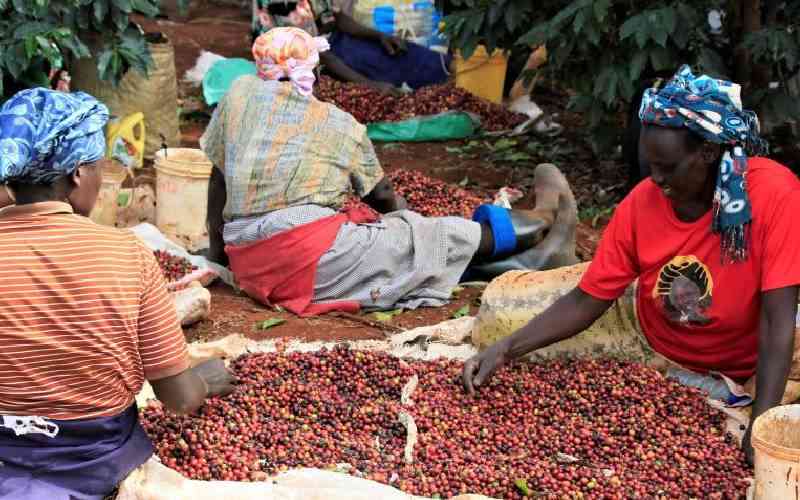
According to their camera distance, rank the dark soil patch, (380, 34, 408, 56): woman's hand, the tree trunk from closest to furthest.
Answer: the dark soil patch < the tree trunk < (380, 34, 408, 56): woman's hand

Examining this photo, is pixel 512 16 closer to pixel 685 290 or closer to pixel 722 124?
pixel 685 290

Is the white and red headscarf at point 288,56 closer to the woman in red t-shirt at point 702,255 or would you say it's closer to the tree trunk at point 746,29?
the woman in red t-shirt at point 702,255

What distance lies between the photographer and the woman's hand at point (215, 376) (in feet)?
9.65

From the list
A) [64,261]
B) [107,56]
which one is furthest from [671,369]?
[107,56]

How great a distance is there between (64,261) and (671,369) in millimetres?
1854

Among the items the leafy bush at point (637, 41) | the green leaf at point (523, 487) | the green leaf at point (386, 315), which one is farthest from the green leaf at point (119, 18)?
the green leaf at point (523, 487)

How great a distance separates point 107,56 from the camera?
5801mm

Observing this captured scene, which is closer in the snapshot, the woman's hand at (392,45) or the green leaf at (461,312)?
the green leaf at (461,312)

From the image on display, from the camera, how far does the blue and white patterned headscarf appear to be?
2.23 m

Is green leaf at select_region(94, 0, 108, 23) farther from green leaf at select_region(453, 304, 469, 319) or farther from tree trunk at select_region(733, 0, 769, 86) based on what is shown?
tree trunk at select_region(733, 0, 769, 86)

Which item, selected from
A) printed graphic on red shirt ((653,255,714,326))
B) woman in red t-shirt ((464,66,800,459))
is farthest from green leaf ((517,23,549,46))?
printed graphic on red shirt ((653,255,714,326))

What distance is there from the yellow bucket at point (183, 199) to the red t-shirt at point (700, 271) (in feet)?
7.90

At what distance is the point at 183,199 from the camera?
202 inches

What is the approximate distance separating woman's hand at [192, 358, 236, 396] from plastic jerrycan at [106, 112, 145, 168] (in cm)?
298
